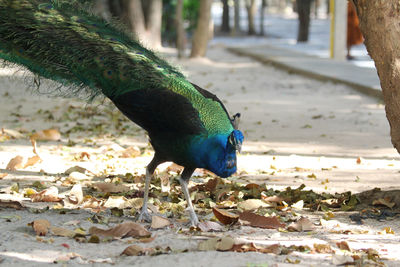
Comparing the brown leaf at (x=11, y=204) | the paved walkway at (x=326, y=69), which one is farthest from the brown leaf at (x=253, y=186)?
the paved walkway at (x=326, y=69)

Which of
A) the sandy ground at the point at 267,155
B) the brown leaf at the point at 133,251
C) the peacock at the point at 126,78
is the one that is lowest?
the sandy ground at the point at 267,155

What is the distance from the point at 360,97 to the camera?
1234cm

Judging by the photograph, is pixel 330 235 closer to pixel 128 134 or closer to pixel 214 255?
pixel 214 255

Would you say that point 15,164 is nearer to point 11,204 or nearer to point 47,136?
point 11,204

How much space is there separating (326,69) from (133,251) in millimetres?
12932

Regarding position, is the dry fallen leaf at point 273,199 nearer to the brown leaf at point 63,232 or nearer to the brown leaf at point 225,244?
the brown leaf at point 225,244

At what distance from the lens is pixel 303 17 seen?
94.3ft

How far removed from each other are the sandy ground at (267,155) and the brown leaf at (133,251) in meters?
0.07

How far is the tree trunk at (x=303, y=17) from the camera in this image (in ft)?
90.8

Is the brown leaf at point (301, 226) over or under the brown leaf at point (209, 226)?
under

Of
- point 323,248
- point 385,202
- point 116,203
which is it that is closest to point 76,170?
point 116,203

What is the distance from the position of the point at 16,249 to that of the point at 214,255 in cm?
119

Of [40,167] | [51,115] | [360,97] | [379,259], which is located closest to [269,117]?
[360,97]

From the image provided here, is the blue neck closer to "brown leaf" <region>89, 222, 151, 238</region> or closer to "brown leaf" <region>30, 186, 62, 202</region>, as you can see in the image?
"brown leaf" <region>89, 222, 151, 238</region>
